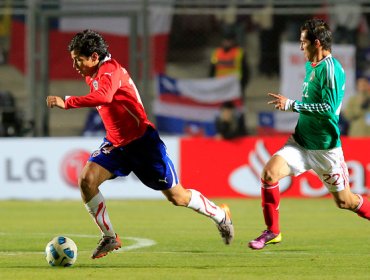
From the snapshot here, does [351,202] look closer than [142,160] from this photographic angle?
No

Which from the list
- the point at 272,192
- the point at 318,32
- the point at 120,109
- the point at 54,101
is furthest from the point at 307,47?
the point at 54,101

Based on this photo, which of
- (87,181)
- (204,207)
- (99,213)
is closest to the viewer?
(87,181)

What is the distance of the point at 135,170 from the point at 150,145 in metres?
0.28

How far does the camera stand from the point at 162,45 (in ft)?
71.7

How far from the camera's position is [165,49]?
2186 cm

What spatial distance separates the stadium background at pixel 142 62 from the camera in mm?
19484

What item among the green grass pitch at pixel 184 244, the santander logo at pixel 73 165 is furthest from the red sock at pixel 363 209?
the santander logo at pixel 73 165

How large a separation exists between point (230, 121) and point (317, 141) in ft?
32.5

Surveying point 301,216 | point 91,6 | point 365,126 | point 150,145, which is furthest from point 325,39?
point 91,6

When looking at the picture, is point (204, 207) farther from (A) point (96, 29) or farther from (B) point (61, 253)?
(A) point (96, 29)

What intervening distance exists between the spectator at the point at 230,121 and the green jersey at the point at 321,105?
948 cm

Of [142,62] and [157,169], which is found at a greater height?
[157,169]

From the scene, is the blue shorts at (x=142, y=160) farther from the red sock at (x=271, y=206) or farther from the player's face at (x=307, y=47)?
the player's face at (x=307, y=47)

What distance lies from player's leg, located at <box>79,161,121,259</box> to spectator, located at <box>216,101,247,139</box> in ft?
33.2
